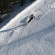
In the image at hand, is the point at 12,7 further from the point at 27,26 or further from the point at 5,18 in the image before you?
the point at 27,26

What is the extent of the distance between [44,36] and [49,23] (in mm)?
1739

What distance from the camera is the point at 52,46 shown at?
7.07m

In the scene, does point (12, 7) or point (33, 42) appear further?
point (12, 7)

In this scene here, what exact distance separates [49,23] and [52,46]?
2.84m

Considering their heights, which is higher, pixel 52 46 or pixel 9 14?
pixel 52 46

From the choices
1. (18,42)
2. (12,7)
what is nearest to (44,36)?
(18,42)

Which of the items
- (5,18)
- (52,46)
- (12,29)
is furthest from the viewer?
(5,18)

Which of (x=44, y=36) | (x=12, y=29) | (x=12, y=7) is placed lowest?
(x=12, y=7)

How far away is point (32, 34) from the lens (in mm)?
8891

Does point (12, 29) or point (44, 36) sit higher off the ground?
point (44, 36)

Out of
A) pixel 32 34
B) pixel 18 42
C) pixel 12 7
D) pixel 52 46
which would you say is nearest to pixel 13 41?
pixel 18 42

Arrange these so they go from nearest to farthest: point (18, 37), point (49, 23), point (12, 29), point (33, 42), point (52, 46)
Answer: point (52, 46) < point (33, 42) < point (18, 37) < point (49, 23) < point (12, 29)

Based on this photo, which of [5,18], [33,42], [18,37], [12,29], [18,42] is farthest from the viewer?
[5,18]

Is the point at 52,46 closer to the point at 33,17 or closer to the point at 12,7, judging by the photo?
the point at 33,17
